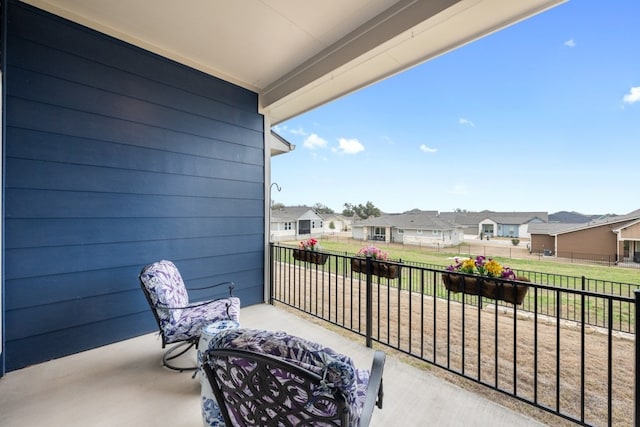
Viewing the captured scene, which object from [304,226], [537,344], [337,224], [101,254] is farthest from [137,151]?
[537,344]

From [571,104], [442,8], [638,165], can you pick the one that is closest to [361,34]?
[442,8]

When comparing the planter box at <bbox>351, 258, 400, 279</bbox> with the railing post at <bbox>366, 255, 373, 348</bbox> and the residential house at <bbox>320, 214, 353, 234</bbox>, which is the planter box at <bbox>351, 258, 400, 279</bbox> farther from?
the residential house at <bbox>320, 214, 353, 234</bbox>

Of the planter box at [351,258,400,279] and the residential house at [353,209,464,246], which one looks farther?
the residential house at [353,209,464,246]

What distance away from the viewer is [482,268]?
6.38ft

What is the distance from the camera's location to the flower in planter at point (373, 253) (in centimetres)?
261

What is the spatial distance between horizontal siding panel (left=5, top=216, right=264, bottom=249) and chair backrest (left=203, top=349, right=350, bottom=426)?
2285mm

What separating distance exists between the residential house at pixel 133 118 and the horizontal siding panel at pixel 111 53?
0.01m

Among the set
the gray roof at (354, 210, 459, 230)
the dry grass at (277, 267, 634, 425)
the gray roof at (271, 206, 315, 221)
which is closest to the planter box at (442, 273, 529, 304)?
the dry grass at (277, 267, 634, 425)

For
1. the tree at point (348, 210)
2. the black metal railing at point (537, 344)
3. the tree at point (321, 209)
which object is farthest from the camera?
the tree at point (321, 209)

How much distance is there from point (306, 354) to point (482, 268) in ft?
5.58

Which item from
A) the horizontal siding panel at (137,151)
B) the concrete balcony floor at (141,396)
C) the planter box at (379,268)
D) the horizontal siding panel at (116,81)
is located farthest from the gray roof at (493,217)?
the horizontal siding panel at (116,81)

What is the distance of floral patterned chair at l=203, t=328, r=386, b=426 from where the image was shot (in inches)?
30.9

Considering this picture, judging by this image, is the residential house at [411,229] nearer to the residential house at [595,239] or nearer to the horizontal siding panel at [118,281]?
the residential house at [595,239]

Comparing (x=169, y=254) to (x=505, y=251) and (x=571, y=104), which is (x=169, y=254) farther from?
(x=571, y=104)
